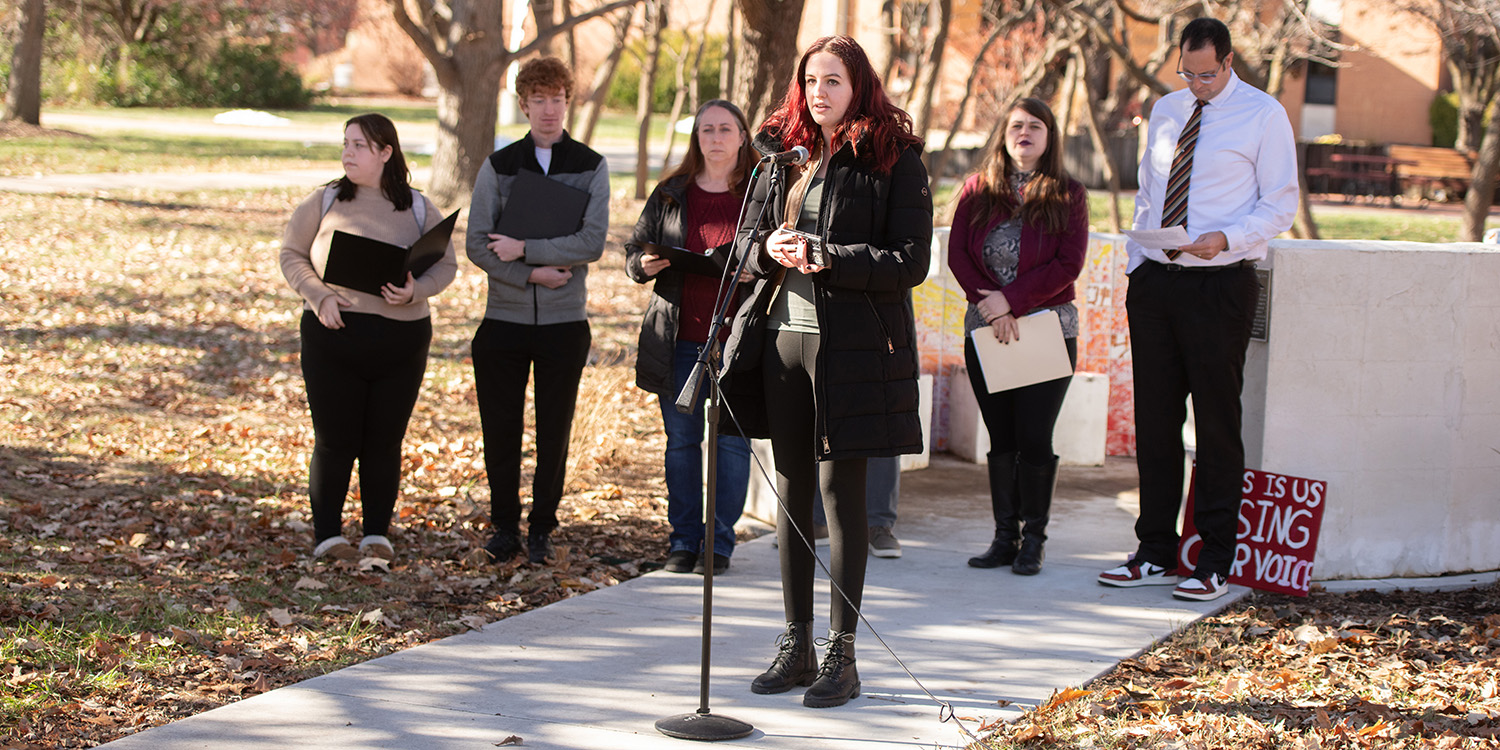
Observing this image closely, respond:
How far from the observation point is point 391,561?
19.3ft

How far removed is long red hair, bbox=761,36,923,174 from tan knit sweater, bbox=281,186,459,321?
6.89 ft

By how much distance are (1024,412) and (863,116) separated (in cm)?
212

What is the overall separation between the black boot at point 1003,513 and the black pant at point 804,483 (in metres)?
1.74

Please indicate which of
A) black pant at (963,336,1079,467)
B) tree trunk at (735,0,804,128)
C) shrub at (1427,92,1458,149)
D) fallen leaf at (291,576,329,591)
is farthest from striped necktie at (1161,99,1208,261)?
shrub at (1427,92,1458,149)

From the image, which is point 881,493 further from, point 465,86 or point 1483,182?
point 1483,182

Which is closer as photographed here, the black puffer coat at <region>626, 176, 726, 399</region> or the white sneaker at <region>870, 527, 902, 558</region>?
the black puffer coat at <region>626, 176, 726, 399</region>

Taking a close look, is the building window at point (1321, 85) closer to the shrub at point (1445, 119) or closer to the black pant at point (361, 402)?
the shrub at point (1445, 119)

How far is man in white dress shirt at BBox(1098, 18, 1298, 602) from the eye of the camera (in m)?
5.31

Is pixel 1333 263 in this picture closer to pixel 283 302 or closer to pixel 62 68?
pixel 283 302

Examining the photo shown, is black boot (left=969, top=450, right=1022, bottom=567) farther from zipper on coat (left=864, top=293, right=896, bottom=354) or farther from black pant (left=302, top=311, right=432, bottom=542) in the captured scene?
black pant (left=302, top=311, right=432, bottom=542)

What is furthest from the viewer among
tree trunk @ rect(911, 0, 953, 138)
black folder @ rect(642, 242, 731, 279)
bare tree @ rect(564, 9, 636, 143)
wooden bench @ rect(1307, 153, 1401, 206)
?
wooden bench @ rect(1307, 153, 1401, 206)

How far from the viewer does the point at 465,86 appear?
15.7m

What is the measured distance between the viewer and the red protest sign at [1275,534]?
558cm

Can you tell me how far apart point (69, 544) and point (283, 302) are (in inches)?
248
